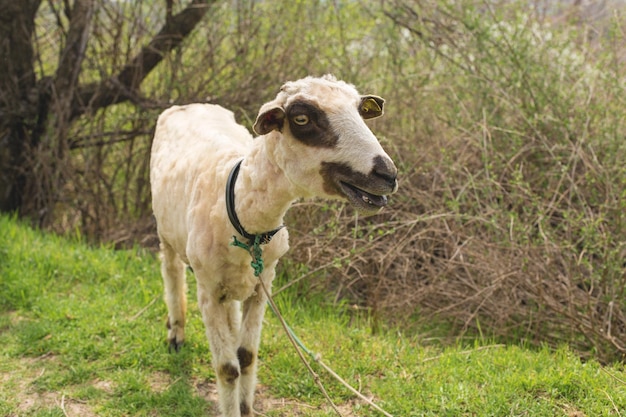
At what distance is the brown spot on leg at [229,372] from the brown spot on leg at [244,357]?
0.13 m

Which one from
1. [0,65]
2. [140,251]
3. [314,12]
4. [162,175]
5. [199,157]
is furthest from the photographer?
[314,12]

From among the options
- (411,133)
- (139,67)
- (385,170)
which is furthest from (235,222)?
(139,67)

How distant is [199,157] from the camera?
4105 millimetres

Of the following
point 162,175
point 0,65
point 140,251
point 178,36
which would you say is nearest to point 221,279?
point 162,175

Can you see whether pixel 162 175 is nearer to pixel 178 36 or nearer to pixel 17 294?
pixel 17 294

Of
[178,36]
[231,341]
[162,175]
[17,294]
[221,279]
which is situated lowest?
[17,294]

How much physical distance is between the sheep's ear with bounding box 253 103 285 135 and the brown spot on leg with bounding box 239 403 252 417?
181 centimetres

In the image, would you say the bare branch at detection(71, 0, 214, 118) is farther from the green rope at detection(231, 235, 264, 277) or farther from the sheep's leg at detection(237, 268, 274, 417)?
the green rope at detection(231, 235, 264, 277)

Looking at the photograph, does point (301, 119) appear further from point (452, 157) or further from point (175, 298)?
point (452, 157)

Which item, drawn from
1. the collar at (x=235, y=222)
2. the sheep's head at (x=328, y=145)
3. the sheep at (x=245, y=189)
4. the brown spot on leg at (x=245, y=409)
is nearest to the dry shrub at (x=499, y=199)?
the sheep at (x=245, y=189)

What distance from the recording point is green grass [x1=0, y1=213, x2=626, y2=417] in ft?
13.6

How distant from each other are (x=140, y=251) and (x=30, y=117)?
7.20 ft

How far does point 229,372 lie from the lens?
3811mm

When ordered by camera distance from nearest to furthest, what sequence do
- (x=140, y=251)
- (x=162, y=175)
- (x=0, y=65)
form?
(x=162, y=175)
(x=140, y=251)
(x=0, y=65)
